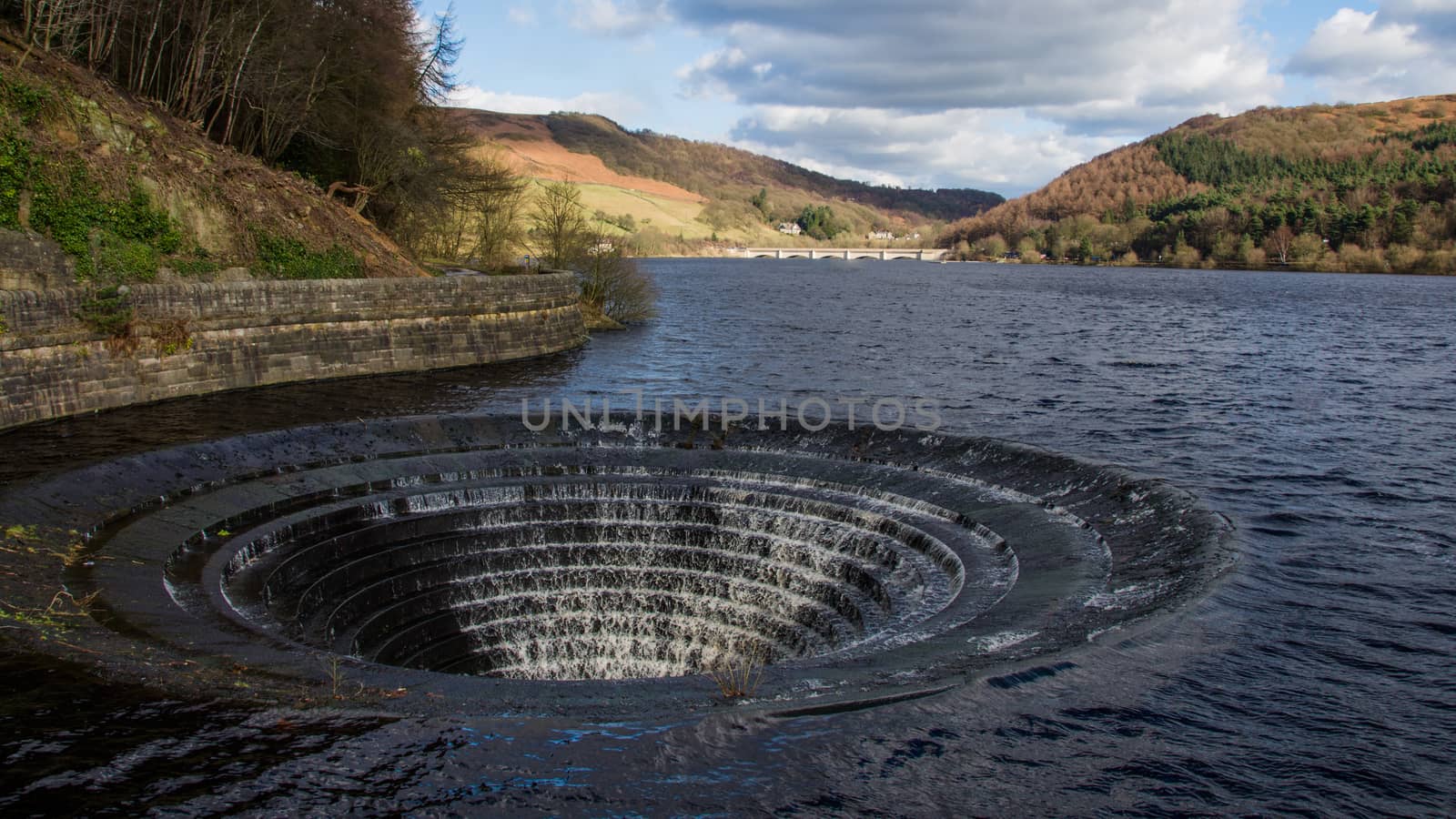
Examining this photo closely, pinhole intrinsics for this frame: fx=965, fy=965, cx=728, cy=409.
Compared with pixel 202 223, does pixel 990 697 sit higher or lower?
lower

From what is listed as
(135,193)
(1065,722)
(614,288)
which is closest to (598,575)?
(1065,722)

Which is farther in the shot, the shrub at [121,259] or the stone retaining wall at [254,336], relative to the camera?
the shrub at [121,259]

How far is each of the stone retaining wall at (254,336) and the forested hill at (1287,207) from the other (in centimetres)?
12230

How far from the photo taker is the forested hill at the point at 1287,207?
121 meters

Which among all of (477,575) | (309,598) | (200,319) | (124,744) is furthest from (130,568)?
(200,319)

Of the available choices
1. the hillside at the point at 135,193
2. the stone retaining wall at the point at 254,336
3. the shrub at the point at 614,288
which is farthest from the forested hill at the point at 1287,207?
the hillside at the point at 135,193

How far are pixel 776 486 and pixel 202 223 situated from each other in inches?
741

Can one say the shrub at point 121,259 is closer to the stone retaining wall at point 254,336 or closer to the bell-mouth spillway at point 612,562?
the stone retaining wall at point 254,336

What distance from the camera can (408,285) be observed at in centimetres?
3022

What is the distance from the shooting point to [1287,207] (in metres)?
133

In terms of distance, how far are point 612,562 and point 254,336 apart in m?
15.0

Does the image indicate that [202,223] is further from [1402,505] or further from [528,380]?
[1402,505]

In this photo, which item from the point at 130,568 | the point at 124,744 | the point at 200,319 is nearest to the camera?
the point at 124,744

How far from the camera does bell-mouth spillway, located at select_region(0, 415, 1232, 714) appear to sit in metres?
10.4
